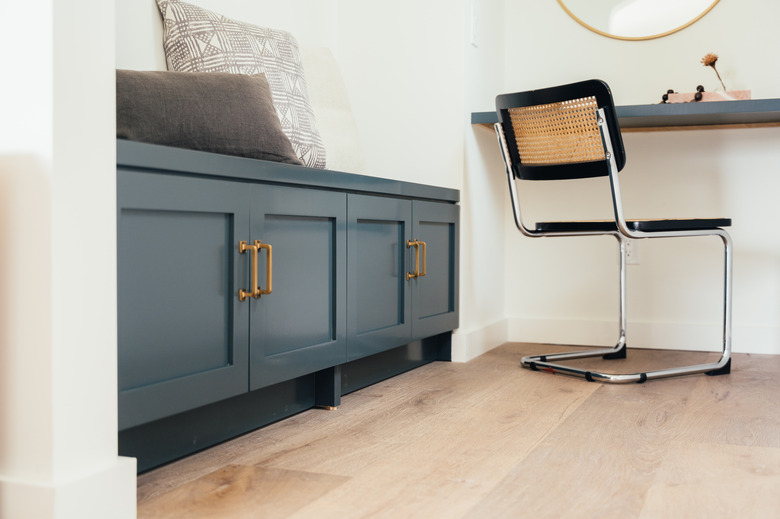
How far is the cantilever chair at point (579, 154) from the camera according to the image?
220 cm

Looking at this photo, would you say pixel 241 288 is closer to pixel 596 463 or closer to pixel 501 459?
pixel 501 459

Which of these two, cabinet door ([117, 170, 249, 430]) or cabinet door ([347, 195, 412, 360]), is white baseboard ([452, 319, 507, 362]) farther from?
cabinet door ([117, 170, 249, 430])

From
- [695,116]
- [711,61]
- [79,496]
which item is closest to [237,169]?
[79,496]

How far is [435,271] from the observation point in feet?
8.45

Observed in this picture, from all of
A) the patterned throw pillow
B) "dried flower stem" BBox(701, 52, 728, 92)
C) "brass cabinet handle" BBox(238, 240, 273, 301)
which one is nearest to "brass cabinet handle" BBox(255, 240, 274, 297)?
"brass cabinet handle" BBox(238, 240, 273, 301)

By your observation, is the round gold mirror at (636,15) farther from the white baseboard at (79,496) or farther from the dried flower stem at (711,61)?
the white baseboard at (79,496)

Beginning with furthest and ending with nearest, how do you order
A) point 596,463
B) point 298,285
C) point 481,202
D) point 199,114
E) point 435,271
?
point 481,202
point 435,271
point 298,285
point 199,114
point 596,463

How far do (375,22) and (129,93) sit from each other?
151cm

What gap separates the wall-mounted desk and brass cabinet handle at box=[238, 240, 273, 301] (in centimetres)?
143

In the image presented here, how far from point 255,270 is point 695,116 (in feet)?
5.67

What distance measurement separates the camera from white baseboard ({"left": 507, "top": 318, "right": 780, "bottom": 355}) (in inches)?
115

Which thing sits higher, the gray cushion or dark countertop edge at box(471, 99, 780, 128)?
Result: dark countertop edge at box(471, 99, 780, 128)

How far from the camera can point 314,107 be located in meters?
2.58

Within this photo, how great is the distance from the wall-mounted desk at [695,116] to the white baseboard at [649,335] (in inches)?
29.1
